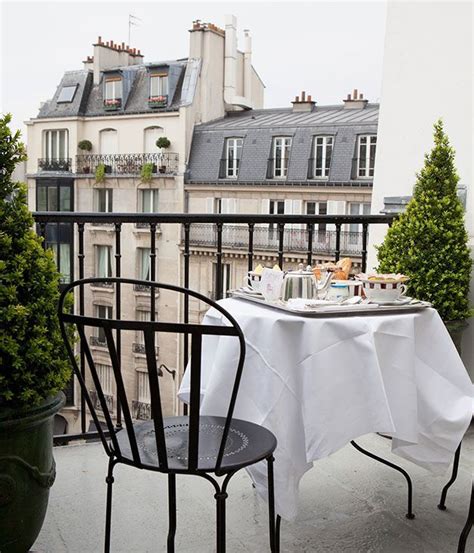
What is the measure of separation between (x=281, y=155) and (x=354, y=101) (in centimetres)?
322

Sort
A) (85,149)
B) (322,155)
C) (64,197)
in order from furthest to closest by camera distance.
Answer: (64,197), (85,149), (322,155)

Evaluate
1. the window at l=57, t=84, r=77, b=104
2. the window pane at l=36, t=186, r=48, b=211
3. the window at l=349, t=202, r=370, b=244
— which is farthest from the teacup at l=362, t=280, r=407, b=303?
the window at l=57, t=84, r=77, b=104

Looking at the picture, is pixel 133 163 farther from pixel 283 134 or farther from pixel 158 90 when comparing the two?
pixel 283 134

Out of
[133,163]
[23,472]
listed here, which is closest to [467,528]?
[23,472]

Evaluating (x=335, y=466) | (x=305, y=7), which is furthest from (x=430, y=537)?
(x=305, y=7)

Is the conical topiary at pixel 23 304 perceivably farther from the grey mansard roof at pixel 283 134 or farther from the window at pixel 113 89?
the window at pixel 113 89

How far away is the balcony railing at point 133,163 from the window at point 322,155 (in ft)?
17.5

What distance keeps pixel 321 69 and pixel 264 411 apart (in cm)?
2735

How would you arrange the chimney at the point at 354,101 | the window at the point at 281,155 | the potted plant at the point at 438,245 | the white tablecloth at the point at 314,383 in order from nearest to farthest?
1. the white tablecloth at the point at 314,383
2. the potted plant at the point at 438,245
3. the window at the point at 281,155
4. the chimney at the point at 354,101

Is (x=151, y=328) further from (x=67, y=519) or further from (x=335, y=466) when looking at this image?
(x=335, y=466)

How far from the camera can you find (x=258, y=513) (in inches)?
90.7

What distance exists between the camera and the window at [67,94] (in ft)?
97.8

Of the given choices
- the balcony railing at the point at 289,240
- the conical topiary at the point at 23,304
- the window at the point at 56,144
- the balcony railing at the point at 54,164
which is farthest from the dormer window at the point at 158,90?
the conical topiary at the point at 23,304

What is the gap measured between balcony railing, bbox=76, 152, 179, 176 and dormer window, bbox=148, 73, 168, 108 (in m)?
1.95
